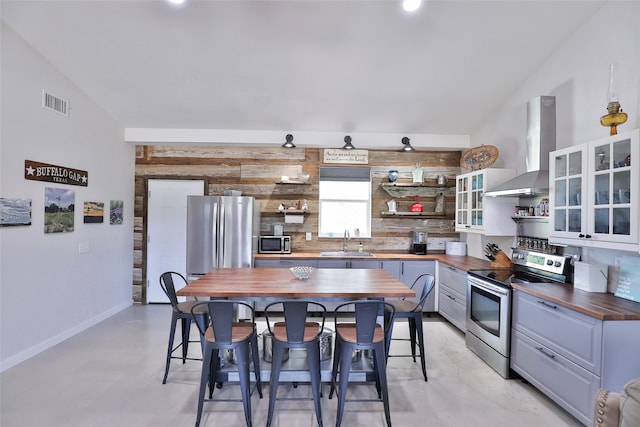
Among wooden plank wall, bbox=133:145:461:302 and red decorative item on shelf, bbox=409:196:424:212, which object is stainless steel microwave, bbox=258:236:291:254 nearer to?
wooden plank wall, bbox=133:145:461:302

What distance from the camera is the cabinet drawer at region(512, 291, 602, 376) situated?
204cm

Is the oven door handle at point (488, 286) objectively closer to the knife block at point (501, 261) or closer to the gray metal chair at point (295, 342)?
the knife block at point (501, 261)

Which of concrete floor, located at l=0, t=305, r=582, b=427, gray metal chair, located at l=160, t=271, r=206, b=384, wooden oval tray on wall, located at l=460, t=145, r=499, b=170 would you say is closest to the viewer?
concrete floor, located at l=0, t=305, r=582, b=427

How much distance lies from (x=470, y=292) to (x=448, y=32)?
2672 millimetres

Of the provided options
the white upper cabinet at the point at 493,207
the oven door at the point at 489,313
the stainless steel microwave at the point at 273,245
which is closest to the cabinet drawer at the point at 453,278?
the oven door at the point at 489,313

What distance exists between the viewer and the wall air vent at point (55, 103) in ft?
10.7

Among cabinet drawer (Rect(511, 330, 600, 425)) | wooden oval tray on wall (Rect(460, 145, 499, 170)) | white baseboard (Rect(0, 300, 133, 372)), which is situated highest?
wooden oval tray on wall (Rect(460, 145, 499, 170))

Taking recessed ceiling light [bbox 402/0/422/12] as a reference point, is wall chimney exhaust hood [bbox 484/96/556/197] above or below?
below

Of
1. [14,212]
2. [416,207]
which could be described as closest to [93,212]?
A: [14,212]

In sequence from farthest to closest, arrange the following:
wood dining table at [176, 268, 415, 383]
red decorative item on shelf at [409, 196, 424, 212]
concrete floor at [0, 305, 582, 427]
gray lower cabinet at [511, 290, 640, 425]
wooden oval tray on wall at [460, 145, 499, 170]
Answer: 1. red decorative item on shelf at [409, 196, 424, 212]
2. wooden oval tray on wall at [460, 145, 499, 170]
3. wood dining table at [176, 268, 415, 383]
4. concrete floor at [0, 305, 582, 427]
5. gray lower cabinet at [511, 290, 640, 425]

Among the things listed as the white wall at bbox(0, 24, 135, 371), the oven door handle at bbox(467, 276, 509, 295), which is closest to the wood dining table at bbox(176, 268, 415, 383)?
the oven door handle at bbox(467, 276, 509, 295)

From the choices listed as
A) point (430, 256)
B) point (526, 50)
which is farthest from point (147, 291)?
point (526, 50)

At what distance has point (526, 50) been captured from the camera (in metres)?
3.31

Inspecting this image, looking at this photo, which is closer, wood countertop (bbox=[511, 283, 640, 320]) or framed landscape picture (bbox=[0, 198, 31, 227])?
wood countertop (bbox=[511, 283, 640, 320])
